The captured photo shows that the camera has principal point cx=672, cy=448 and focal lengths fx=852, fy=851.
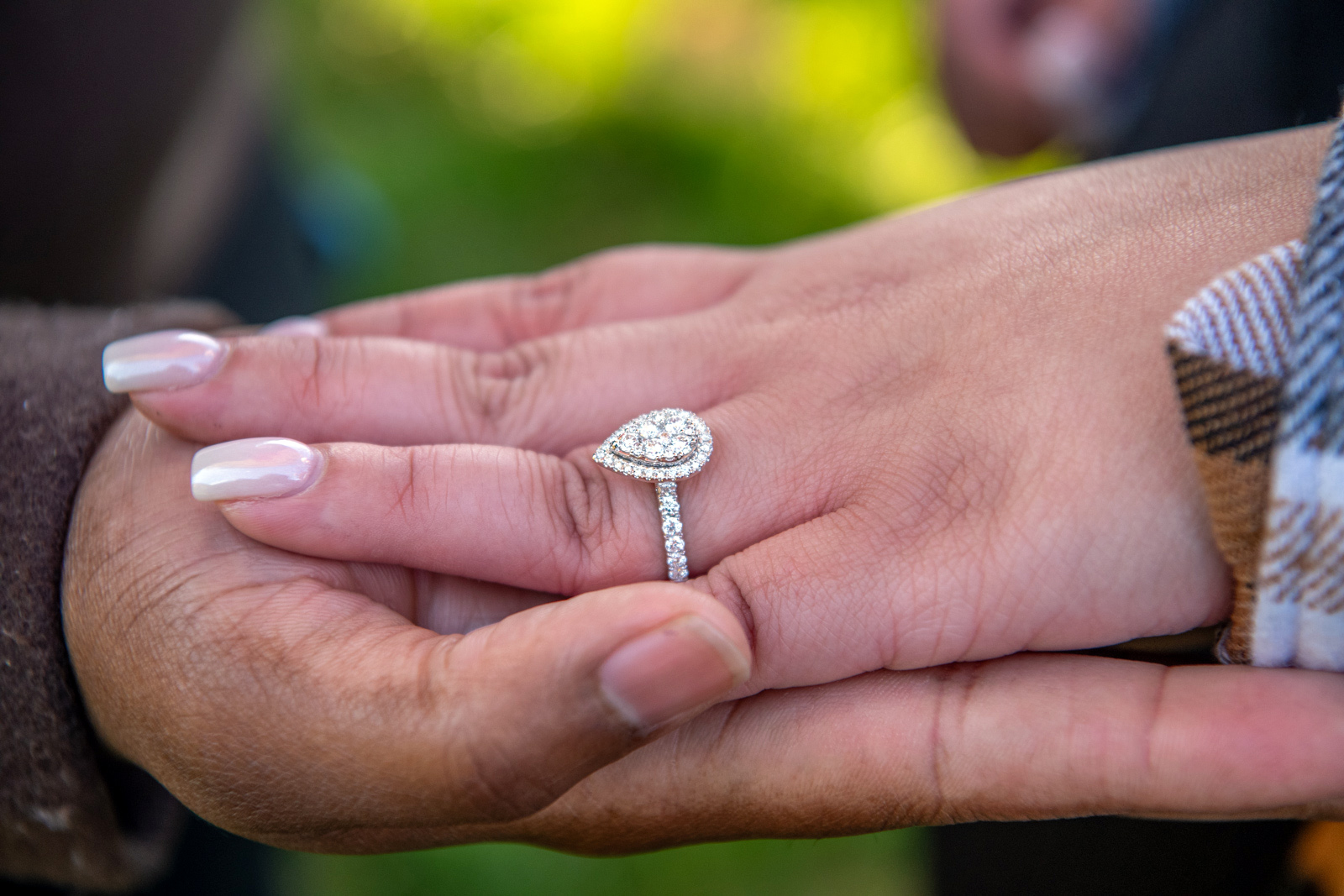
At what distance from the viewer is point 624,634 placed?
109 cm

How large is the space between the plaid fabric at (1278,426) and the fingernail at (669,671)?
2.18 feet

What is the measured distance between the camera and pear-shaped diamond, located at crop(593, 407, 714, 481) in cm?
138

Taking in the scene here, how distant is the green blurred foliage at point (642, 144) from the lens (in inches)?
160

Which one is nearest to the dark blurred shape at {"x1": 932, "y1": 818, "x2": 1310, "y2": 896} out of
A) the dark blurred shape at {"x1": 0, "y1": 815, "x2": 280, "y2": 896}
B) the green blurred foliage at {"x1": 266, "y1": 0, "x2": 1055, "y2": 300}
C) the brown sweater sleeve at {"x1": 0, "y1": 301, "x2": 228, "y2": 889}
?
the brown sweater sleeve at {"x1": 0, "y1": 301, "x2": 228, "y2": 889}

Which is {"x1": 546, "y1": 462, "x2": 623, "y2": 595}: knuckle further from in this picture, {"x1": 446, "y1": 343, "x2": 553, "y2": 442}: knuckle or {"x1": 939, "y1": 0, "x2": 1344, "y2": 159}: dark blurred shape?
{"x1": 939, "y1": 0, "x2": 1344, "y2": 159}: dark blurred shape

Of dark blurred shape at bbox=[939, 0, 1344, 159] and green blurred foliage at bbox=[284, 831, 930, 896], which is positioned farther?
green blurred foliage at bbox=[284, 831, 930, 896]

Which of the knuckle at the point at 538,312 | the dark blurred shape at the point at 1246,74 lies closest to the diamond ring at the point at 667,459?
the knuckle at the point at 538,312

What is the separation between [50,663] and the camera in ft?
4.35

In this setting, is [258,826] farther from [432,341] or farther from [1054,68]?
[1054,68]

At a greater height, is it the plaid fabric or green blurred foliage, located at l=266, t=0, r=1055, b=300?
green blurred foliage, located at l=266, t=0, r=1055, b=300

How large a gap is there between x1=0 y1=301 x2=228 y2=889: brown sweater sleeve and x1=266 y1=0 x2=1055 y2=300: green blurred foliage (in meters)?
2.72

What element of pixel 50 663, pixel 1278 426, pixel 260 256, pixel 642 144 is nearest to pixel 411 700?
pixel 50 663

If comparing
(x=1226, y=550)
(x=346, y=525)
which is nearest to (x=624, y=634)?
(x=346, y=525)

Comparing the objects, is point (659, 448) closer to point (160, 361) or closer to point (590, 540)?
point (590, 540)
